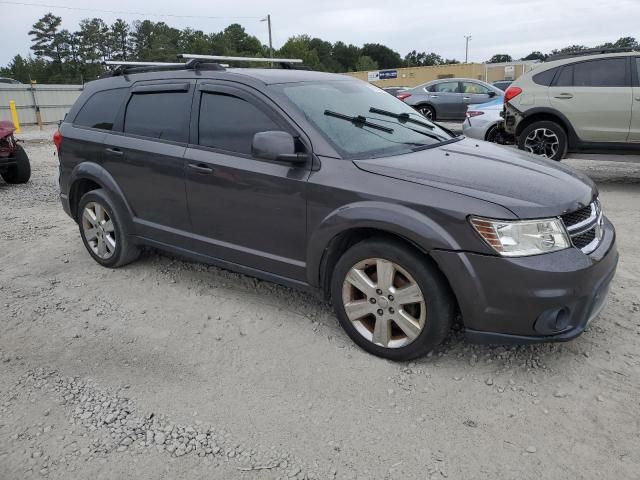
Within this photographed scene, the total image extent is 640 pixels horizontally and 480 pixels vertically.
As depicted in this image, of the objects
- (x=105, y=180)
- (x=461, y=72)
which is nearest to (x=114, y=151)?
(x=105, y=180)

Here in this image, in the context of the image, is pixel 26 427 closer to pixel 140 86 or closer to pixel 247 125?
pixel 247 125

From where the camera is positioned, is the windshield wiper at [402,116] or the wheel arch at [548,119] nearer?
the windshield wiper at [402,116]

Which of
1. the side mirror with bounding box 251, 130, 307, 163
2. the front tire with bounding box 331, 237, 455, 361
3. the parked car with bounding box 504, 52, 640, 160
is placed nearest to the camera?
the front tire with bounding box 331, 237, 455, 361

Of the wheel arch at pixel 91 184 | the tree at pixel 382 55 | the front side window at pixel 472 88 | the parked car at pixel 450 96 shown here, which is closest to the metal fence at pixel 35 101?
the parked car at pixel 450 96

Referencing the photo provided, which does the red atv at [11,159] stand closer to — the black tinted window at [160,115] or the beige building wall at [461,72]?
the black tinted window at [160,115]

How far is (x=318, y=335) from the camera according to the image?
11.5 feet

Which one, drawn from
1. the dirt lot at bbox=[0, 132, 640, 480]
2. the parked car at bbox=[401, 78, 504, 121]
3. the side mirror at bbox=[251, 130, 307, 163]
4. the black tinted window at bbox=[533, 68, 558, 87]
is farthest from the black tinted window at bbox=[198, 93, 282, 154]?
the parked car at bbox=[401, 78, 504, 121]

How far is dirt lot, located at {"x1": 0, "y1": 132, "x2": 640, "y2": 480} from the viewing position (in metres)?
2.39

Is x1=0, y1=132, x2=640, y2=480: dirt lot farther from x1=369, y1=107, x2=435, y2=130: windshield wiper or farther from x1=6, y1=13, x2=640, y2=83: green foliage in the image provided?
x1=6, y1=13, x2=640, y2=83: green foliage

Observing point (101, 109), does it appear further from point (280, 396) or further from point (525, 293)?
point (525, 293)

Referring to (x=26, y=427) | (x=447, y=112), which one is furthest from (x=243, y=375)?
(x=447, y=112)

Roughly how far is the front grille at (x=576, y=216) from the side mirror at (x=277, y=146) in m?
1.50

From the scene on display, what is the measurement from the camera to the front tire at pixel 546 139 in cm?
773

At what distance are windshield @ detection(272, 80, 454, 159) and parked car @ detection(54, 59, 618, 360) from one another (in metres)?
0.01
